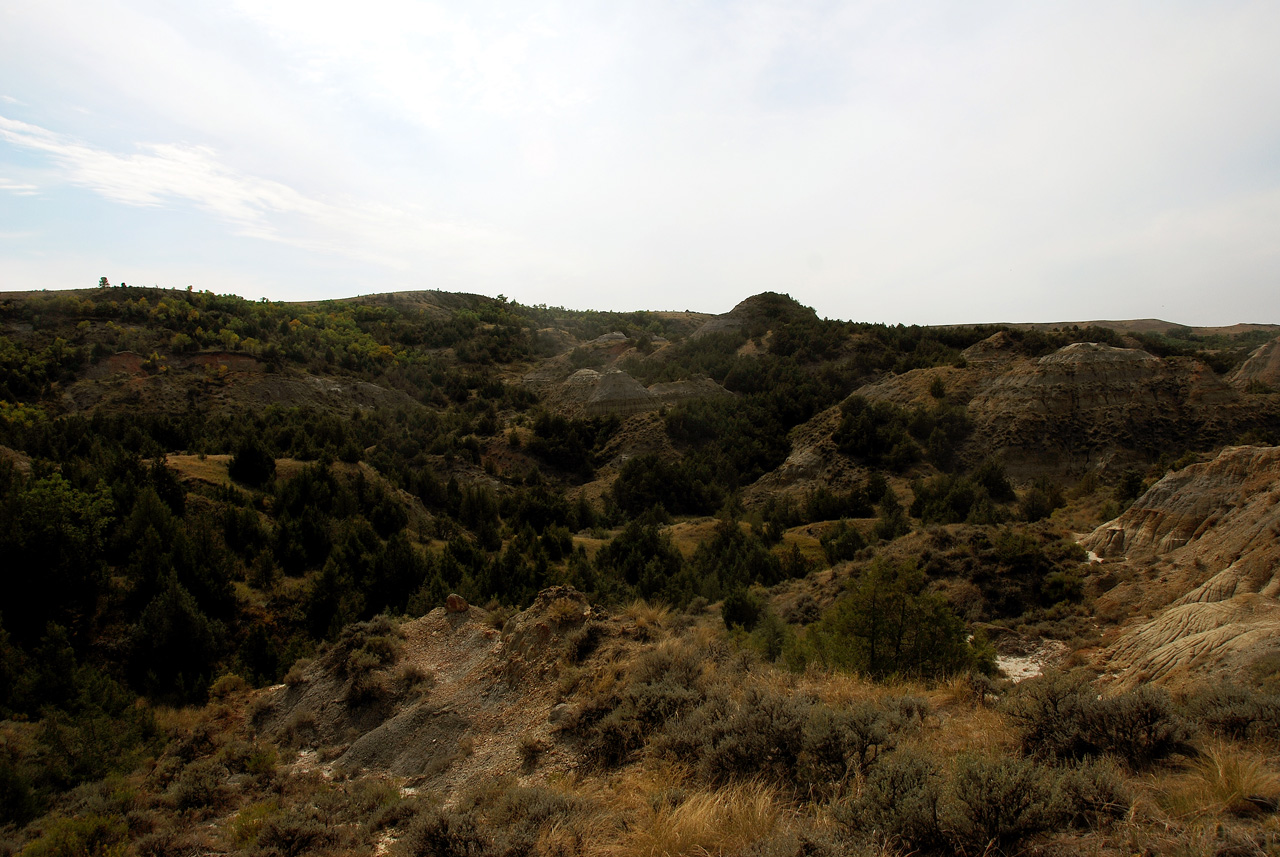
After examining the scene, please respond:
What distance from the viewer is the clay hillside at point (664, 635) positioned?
4.38 meters

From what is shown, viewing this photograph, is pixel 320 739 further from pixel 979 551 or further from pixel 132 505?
pixel 979 551

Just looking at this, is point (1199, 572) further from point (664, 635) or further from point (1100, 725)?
point (664, 635)

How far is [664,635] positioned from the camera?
29.0 feet

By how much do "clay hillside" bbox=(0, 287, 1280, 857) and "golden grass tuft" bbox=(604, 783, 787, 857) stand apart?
0.04m

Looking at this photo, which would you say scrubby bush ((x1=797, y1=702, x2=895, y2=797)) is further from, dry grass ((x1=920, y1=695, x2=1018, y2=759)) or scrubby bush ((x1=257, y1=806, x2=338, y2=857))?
scrubby bush ((x1=257, y1=806, x2=338, y2=857))

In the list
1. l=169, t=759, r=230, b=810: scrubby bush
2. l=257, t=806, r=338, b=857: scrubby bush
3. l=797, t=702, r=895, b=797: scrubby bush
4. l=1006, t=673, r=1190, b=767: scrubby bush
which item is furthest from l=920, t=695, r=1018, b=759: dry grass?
l=169, t=759, r=230, b=810: scrubby bush

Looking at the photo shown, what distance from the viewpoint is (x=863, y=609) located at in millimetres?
8531

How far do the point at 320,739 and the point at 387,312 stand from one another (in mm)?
60370

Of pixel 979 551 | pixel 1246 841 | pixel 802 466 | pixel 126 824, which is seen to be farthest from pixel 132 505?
pixel 802 466

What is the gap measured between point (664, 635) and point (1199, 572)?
9669 mm

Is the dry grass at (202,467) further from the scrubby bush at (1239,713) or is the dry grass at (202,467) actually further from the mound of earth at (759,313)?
the mound of earth at (759,313)

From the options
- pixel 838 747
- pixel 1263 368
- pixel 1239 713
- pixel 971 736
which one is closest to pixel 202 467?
pixel 838 747

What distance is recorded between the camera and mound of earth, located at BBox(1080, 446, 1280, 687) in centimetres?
767

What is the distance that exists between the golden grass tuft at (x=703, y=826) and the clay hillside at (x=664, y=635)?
0.04 metres
